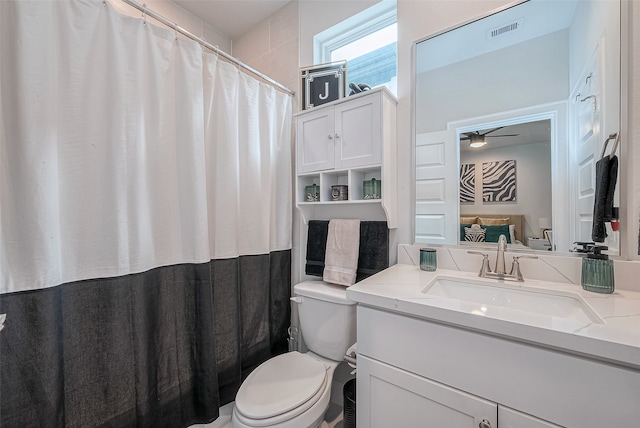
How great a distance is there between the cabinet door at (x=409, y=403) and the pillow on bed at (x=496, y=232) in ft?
2.23

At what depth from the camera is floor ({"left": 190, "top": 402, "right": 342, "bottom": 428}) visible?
1.29 metres

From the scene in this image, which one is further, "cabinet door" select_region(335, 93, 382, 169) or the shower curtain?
"cabinet door" select_region(335, 93, 382, 169)

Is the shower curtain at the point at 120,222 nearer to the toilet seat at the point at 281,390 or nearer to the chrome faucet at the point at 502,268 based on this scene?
the toilet seat at the point at 281,390

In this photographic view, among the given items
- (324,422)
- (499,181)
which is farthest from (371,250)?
(324,422)

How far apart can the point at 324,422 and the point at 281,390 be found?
0.56 metres

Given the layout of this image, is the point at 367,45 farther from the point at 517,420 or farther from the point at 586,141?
the point at 517,420

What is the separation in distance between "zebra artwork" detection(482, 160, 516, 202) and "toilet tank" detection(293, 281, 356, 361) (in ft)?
2.69

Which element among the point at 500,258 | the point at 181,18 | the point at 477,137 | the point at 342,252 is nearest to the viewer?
the point at 500,258

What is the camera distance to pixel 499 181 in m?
1.12

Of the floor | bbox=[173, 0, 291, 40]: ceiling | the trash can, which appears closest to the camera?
the trash can

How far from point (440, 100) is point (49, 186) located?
1634 mm

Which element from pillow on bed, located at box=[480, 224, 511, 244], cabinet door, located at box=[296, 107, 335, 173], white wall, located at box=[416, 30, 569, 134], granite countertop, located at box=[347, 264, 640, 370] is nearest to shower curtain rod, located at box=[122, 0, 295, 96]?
cabinet door, located at box=[296, 107, 335, 173]

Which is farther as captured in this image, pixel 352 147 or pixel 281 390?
pixel 352 147

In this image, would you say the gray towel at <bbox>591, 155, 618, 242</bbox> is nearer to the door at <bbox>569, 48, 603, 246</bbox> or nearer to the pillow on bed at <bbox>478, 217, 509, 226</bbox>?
the door at <bbox>569, 48, 603, 246</bbox>
